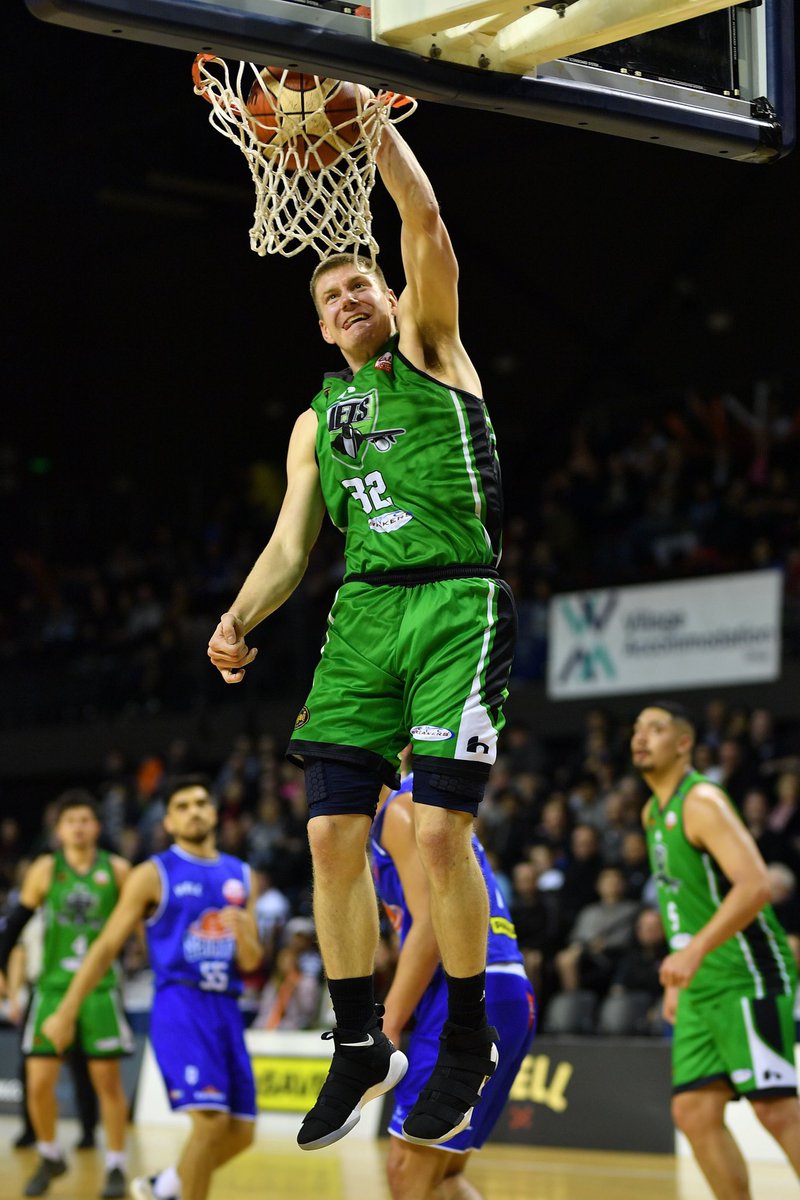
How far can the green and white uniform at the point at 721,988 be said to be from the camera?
6.75 metres

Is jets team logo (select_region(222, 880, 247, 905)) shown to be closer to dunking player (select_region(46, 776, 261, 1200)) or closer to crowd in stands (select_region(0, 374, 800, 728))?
dunking player (select_region(46, 776, 261, 1200))

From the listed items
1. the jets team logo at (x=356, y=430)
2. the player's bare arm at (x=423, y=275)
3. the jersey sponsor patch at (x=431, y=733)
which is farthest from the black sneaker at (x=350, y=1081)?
the player's bare arm at (x=423, y=275)

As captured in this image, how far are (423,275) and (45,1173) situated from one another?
722 centimetres

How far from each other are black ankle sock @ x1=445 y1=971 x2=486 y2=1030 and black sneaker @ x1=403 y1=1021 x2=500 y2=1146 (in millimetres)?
21

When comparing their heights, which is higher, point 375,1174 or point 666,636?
point 666,636

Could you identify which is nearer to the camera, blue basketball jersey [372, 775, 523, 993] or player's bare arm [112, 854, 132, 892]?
blue basketball jersey [372, 775, 523, 993]

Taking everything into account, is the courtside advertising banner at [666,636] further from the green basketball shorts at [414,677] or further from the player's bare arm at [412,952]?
the green basketball shorts at [414,677]

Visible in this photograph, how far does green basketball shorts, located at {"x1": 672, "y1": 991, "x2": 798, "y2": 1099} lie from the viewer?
671 centimetres

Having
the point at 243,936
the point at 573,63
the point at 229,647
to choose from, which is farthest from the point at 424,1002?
the point at 573,63

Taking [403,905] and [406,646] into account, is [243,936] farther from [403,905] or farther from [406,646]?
[406,646]

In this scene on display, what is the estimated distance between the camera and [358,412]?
15.1 ft

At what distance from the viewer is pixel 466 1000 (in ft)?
14.4

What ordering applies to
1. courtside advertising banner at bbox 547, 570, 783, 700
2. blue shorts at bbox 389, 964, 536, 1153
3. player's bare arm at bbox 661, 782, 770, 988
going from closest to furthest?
1. blue shorts at bbox 389, 964, 536, 1153
2. player's bare arm at bbox 661, 782, 770, 988
3. courtside advertising banner at bbox 547, 570, 783, 700

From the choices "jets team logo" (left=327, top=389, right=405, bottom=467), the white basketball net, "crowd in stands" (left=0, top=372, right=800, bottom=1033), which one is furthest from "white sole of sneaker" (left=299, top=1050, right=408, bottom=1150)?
"crowd in stands" (left=0, top=372, right=800, bottom=1033)
